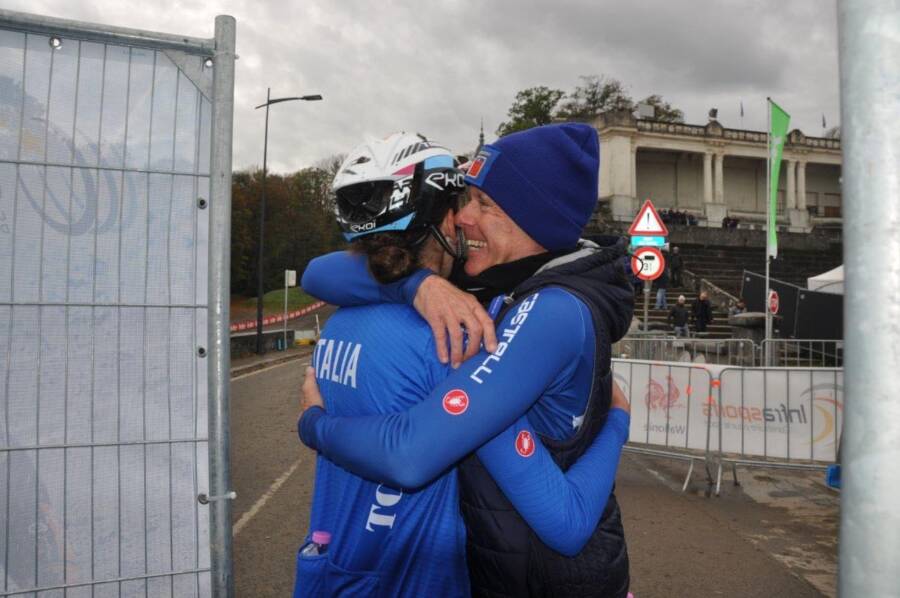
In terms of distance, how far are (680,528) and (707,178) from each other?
154 feet

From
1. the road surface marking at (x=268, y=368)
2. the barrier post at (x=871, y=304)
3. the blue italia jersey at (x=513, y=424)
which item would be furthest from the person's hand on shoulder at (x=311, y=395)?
the road surface marking at (x=268, y=368)

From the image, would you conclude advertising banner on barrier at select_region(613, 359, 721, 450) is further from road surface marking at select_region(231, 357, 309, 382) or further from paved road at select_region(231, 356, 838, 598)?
road surface marking at select_region(231, 357, 309, 382)

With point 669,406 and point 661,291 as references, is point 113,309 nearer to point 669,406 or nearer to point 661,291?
point 669,406

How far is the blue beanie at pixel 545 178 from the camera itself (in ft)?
5.77

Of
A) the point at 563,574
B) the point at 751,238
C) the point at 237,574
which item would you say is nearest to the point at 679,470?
the point at 237,574

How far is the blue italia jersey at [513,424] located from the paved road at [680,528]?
3.26 meters

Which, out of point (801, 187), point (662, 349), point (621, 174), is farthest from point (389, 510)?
point (801, 187)

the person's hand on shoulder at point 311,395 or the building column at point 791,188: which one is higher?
the building column at point 791,188

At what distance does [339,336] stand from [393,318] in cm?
19

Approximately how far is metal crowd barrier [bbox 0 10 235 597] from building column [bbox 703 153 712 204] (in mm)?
50992

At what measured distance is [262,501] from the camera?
252 inches

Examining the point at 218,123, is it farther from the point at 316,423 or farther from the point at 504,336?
the point at 504,336

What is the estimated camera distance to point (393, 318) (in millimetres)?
1659

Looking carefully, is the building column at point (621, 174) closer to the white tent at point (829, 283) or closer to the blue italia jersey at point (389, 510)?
the white tent at point (829, 283)
